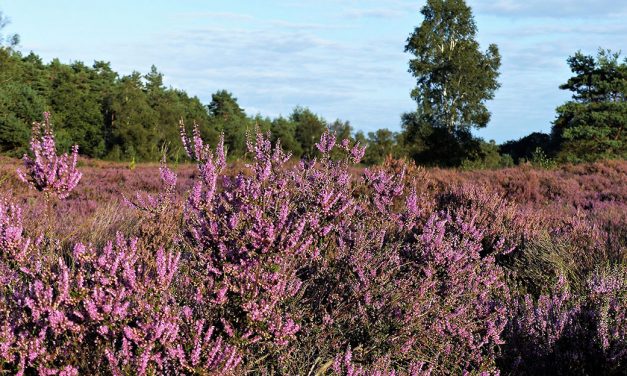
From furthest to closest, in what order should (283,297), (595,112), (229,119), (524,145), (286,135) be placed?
(229,119) → (286,135) → (524,145) → (595,112) → (283,297)

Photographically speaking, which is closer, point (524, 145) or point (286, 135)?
point (524, 145)

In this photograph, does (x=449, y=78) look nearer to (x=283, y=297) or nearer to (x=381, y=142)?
(x=381, y=142)

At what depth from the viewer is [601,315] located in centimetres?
407

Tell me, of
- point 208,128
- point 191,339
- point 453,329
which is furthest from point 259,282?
point 208,128

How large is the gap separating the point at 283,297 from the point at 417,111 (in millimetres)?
37712

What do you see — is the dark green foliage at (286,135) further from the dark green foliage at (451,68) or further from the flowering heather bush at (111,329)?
the flowering heather bush at (111,329)

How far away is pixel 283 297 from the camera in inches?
132

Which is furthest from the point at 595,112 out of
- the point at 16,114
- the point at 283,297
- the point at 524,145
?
the point at 16,114

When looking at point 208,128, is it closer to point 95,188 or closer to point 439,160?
point 439,160

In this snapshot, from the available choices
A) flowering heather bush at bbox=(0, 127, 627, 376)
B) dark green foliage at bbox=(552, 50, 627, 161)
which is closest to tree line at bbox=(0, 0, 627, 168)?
dark green foliage at bbox=(552, 50, 627, 161)

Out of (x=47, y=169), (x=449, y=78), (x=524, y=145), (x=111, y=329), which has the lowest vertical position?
(x=111, y=329)

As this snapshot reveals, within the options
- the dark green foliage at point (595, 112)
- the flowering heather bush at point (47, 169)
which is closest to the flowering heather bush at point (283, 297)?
the flowering heather bush at point (47, 169)

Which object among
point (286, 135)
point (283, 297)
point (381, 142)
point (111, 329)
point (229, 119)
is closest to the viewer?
point (111, 329)

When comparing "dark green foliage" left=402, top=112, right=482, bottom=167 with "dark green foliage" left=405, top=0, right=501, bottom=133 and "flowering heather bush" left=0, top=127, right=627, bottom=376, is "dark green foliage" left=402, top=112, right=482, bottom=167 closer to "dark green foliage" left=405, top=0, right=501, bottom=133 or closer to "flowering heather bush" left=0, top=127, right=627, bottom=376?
"dark green foliage" left=405, top=0, right=501, bottom=133
